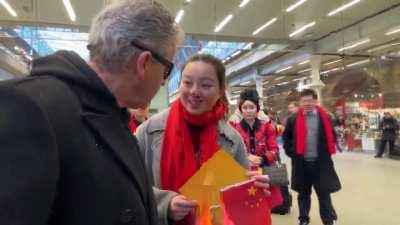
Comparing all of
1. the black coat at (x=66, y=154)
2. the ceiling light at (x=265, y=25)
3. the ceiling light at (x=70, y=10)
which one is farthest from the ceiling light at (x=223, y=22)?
the black coat at (x=66, y=154)

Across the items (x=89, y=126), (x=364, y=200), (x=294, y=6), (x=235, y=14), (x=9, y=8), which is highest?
(x=294, y=6)

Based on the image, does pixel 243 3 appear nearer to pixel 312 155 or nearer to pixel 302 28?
pixel 302 28

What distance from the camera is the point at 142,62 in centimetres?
102

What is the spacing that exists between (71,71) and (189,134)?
0.87 metres

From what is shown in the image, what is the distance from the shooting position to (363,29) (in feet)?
48.0

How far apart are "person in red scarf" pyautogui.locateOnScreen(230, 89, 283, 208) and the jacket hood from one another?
3.74m

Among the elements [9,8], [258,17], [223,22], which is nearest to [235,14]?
[223,22]

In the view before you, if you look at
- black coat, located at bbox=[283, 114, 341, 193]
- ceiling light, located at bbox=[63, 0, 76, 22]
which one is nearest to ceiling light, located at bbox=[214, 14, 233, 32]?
ceiling light, located at bbox=[63, 0, 76, 22]

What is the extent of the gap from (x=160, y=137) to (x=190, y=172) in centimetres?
18

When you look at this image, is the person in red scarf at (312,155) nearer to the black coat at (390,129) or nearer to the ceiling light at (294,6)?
the ceiling light at (294,6)

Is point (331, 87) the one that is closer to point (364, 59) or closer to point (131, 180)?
point (364, 59)

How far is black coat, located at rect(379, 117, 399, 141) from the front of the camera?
13498mm

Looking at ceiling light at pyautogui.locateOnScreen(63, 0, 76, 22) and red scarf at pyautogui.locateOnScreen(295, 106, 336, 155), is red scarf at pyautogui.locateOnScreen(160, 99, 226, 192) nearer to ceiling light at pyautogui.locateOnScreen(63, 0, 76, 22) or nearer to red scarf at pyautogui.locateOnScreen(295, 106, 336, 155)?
red scarf at pyautogui.locateOnScreen(295, 106, 336, 155)

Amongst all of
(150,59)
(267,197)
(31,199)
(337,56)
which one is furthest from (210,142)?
(337,56)
